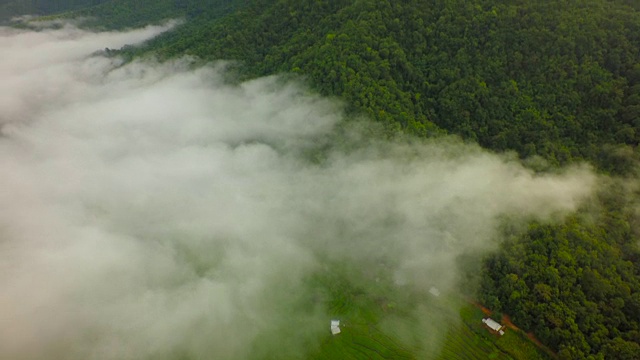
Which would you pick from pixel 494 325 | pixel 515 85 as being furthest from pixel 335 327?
pixel 515 85

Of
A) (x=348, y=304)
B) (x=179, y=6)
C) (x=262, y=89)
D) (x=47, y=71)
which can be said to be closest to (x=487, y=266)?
(x=348, y=304)

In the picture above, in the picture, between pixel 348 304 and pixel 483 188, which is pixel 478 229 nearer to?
pixel 483 188

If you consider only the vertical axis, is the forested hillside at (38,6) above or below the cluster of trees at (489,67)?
below

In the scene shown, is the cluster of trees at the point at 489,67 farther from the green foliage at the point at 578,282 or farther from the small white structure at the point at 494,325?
the small white structure at the point at 494,325

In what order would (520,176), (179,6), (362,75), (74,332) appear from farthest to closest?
(179,6), (362,75), (520,176), (74,332)

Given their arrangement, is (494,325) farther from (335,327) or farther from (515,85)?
(515,85)

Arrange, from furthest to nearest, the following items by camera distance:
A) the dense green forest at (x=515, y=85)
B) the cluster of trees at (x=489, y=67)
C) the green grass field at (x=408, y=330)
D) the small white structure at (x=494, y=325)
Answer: the cluster of trees at (x=489, y=67), the dense green forest at (x=515, y=85), the small white structure at (x=494, y=325), the green grass field at (x=408, y=330)

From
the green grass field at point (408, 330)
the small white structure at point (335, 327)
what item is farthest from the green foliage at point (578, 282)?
the small white structure at point (335, 327)
